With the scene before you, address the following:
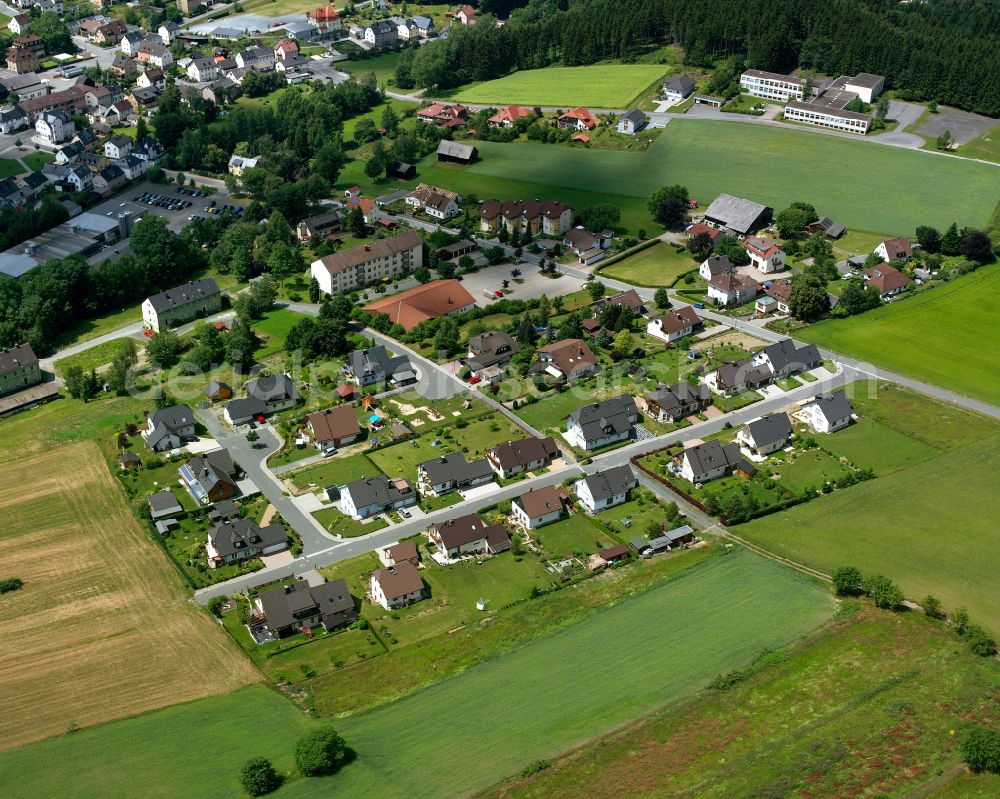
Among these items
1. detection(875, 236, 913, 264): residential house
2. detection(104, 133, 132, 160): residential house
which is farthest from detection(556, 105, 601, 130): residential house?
detection(104, 133, 132, 160): residential house

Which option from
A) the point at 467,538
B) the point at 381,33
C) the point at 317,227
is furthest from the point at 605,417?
the point at 381,33

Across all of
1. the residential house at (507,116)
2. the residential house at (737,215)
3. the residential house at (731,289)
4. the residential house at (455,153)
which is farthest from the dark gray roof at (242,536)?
the residential house at (507,116)

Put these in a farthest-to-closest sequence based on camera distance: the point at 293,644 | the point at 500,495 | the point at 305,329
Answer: the point at 305,329 → the point at 500,495 → the point at 293,644

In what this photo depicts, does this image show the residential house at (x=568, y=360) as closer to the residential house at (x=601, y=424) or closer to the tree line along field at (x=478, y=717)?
the residential house at (x=601, y=424)

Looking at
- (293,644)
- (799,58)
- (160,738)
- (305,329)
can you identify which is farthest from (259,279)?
(799,58)

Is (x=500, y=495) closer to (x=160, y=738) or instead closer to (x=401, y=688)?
(x=401, y=688)

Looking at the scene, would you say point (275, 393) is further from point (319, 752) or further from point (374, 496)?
point (319, 752)

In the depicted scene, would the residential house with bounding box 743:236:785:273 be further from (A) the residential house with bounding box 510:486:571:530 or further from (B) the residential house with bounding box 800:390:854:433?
(A) the residential house with bounding box 510:486:571:530
